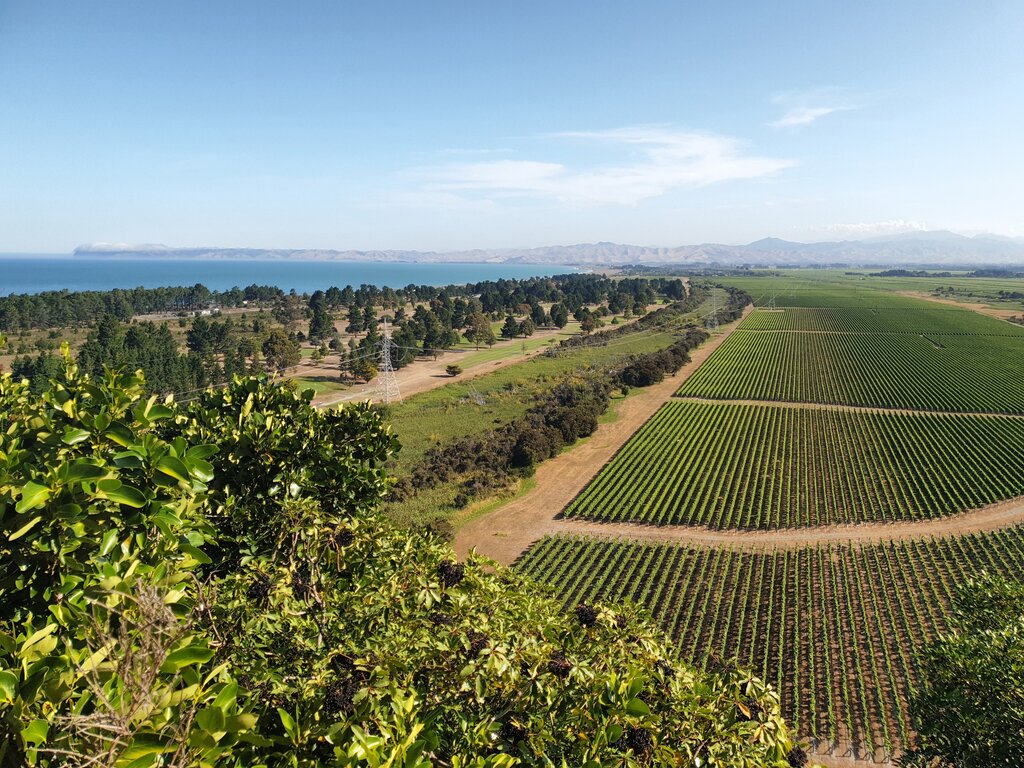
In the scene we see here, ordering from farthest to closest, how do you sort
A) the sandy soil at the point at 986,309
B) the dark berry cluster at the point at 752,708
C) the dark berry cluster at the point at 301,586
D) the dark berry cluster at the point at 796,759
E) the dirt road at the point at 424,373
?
Result: the sandy soil at the point at 986,309 < the dirt road at the point at 424,373 < the dark berry cluster at the point at 301,586 < the dark berry cluster at the point at 752,708 < the dark berry cluster at the point at 796,759

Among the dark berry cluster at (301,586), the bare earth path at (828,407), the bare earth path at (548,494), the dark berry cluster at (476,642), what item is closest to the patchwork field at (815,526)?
the bare earth path at (828,407)

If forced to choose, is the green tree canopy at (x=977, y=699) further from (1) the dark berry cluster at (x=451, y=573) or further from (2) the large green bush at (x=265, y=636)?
(1) the dark berry cluster at (x=451, y=573)

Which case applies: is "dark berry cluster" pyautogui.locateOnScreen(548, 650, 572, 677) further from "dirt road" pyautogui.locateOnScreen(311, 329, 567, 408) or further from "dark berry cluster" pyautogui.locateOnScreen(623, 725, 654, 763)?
"dirt road" pyautogui.locateOnScreen(311, 329, 567, 408)

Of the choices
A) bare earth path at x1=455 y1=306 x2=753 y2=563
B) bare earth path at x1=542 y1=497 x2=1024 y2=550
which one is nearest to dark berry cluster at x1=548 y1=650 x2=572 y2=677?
bare earth path at x1=455 y1=306 x2=753 y2=563

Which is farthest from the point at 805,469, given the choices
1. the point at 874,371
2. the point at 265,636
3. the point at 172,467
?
the point at 172,467

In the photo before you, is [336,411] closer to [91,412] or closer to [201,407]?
[201,407]

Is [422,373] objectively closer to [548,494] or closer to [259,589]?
[548,494]
